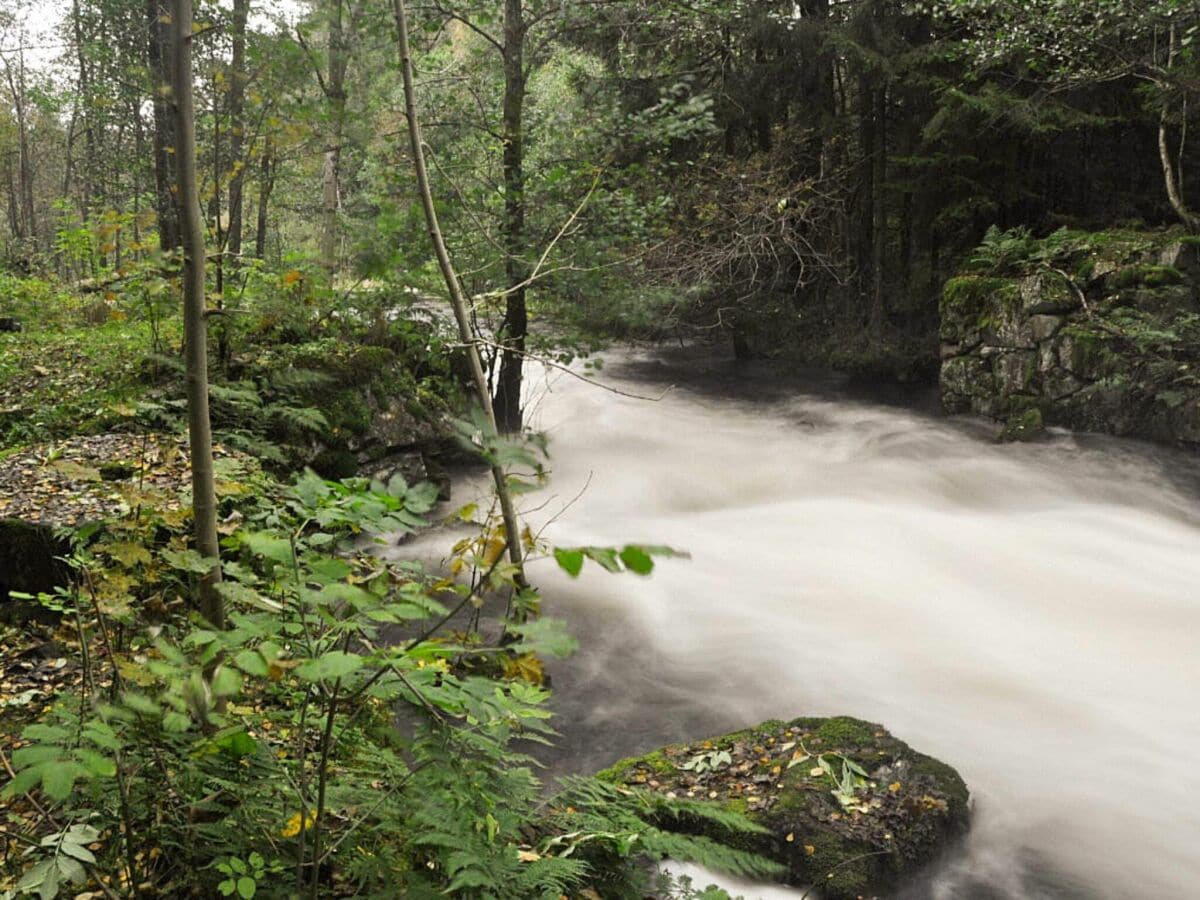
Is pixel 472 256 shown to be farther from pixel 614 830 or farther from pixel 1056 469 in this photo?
pixel 1056 469

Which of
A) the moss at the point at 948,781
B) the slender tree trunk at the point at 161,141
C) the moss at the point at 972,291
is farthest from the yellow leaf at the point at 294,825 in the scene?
the moss at the point at 972,291

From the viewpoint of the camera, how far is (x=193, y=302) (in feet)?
7.91

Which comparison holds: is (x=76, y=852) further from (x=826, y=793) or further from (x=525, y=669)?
(x=826, y=793)

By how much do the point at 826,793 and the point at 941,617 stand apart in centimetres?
311

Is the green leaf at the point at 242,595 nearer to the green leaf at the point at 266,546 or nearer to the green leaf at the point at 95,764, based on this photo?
the green leaf at the point at 266,546

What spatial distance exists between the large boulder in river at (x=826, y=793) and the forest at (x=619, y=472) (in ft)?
0.10

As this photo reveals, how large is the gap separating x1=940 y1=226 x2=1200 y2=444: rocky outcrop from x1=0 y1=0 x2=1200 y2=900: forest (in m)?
0.05

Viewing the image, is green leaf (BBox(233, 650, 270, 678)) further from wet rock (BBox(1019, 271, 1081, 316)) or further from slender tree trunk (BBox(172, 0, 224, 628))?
wet rock (BBox(1019, 271, 1081, 316))

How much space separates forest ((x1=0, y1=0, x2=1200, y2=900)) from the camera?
2.31 metres

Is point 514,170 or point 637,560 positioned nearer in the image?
point 637,560

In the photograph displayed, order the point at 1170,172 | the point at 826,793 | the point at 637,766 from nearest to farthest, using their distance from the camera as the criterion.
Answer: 1. the point at 826,793
2. the point at 637,766
3. the point at 1170,172

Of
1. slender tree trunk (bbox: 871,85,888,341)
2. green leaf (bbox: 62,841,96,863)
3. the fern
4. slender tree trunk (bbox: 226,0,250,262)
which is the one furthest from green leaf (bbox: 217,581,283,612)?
slender tree trunk (bbox: 871,85,888,341)

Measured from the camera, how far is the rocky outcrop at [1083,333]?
10.3 m

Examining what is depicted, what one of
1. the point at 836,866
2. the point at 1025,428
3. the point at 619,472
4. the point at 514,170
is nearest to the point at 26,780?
the point at 836,866
